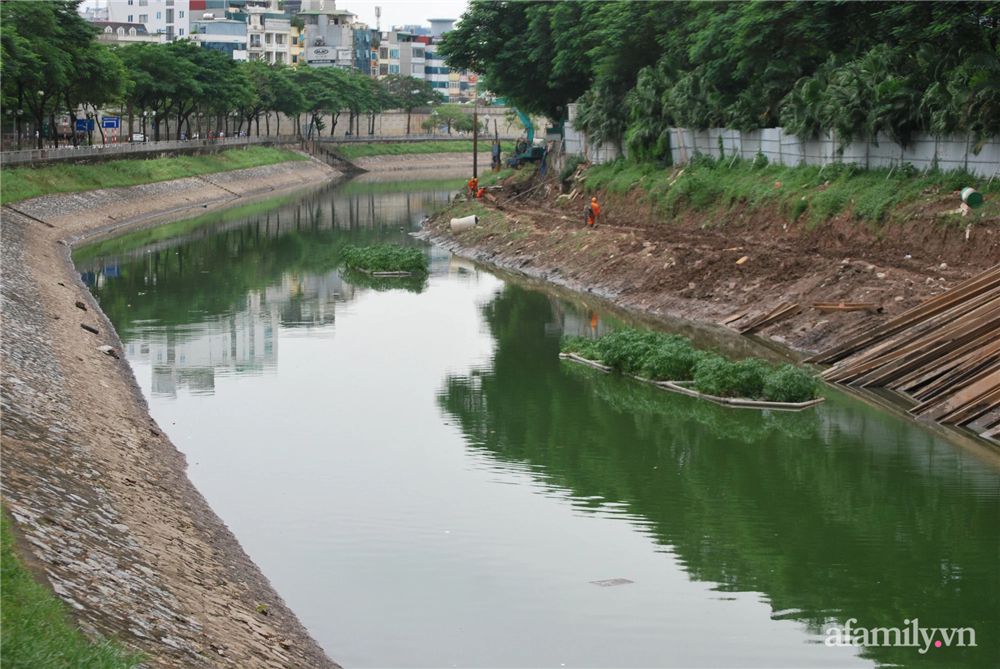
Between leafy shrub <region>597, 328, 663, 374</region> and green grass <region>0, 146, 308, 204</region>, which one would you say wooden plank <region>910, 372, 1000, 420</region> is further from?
green grass <region>0, 146, 308, 204</region>

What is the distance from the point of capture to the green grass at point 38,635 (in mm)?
7777

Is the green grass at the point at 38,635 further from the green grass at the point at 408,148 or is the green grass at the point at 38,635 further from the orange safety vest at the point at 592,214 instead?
the green grass at the point at 408,148

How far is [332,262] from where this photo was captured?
5041cm

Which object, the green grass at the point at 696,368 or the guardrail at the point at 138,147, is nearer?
the green grass at the point at 696,368

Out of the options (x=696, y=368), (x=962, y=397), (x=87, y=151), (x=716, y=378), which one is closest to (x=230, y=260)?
(x=87, y=151)

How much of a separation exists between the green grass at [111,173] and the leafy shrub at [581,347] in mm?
31380

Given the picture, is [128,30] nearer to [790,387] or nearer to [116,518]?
[790,387]

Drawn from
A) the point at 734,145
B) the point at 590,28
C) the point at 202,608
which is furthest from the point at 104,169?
the point at 202,608

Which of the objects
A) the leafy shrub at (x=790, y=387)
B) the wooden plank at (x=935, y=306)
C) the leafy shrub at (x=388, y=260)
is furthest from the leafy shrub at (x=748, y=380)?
the leafy shrub at (x=388, y=260)

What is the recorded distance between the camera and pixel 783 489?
61.1 feet

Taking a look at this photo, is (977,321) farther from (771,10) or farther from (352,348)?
(771,10)

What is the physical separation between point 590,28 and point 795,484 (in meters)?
48.7

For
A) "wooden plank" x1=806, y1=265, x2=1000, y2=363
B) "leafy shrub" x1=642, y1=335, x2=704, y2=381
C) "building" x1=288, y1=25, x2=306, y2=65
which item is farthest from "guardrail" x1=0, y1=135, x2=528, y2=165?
"wooden plank" x1=806, y1=265, x2=1000, y2=363

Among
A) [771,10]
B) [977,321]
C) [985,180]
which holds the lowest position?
[977,321]
